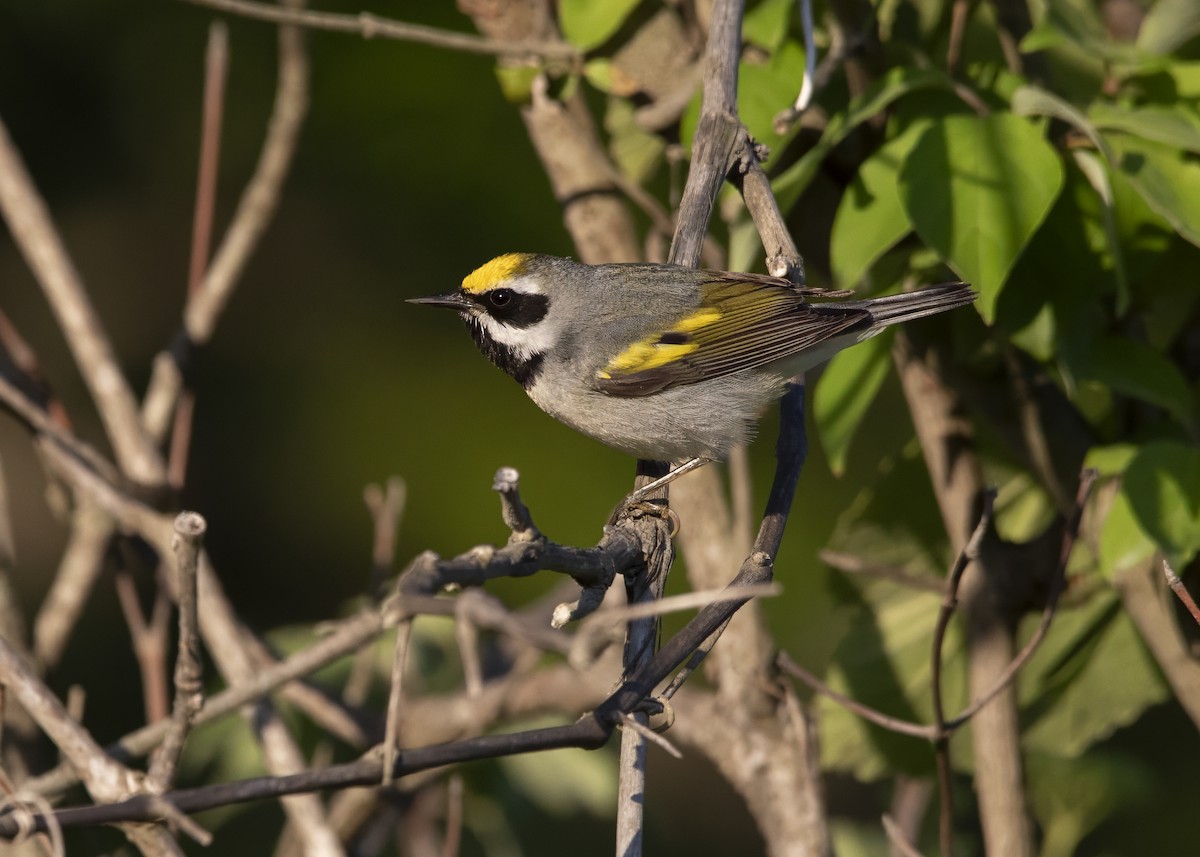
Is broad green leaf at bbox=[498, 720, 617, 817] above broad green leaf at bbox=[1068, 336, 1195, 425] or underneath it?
underneath

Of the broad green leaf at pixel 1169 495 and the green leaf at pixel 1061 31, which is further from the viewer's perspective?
the green leaf at pixel 1061 31

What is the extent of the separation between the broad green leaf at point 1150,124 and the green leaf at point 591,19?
3.63 ft

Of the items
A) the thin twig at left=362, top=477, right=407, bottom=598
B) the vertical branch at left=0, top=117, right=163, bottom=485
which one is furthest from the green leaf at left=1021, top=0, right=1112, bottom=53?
the vertical branch at left=0, top=117, right=163, bottom=485

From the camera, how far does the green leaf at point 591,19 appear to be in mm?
3066

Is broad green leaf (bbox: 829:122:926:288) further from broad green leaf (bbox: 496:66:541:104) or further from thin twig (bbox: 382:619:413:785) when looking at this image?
thin twig (bbox: 382:619:413:785)

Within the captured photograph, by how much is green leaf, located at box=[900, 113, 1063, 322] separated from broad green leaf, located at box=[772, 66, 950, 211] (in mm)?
112

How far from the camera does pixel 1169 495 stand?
99.2 inches

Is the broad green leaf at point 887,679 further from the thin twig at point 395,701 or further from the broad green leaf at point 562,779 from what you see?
the thin twig at point 395,701

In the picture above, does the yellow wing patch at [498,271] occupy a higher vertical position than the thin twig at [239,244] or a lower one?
lower

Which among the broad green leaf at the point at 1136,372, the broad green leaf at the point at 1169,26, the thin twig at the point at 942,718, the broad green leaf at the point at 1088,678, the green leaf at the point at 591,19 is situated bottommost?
the thin twig at the point at 942,718

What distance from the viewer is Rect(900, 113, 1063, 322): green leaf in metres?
2.39

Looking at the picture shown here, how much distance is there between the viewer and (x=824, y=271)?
10.8 feet

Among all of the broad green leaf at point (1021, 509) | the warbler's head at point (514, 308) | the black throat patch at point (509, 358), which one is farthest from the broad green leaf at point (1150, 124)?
the black throat patch at point (509, 358)

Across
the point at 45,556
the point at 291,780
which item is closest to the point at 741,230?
the point at 291,780
